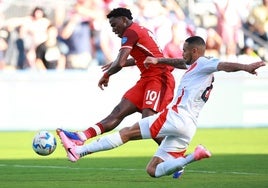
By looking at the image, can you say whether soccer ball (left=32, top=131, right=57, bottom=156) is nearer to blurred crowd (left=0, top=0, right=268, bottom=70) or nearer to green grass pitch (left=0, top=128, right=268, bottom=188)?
green grass pitch (left=0, top=128, right=268, bottom=188)

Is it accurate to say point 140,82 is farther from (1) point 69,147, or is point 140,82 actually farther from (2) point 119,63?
(1) point 69,147

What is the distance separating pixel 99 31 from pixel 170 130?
12741mm

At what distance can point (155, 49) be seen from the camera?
12.8m

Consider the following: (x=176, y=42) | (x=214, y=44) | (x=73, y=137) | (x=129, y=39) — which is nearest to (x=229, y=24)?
(x=214, y=44)

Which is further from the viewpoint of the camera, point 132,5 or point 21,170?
point 132,5

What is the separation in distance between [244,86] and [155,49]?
9777 millimetres

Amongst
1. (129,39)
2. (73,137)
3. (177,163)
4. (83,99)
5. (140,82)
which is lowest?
(83,99)

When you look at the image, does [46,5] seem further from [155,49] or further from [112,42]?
[155,49]

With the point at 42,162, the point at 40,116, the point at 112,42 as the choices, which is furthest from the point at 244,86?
the point at 42,162

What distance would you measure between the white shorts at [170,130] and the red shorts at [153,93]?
1.55m

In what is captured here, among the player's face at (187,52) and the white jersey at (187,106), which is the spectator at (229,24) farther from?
the white jersey at (187,106)

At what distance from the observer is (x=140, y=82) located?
12727 millimetres

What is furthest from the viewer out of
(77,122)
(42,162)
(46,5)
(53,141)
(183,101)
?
(46,5)

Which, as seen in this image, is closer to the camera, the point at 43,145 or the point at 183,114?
the point at 183,114
